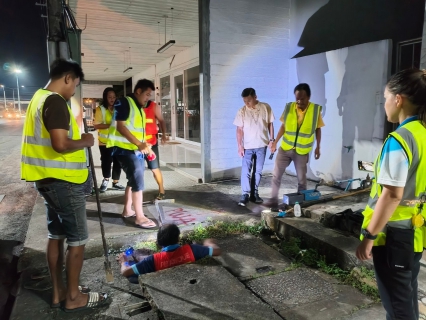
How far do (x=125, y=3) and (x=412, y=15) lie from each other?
5511 mm

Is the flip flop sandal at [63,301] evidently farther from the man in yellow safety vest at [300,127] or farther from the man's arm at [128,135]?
the man in yellow safety vest at [300,127]

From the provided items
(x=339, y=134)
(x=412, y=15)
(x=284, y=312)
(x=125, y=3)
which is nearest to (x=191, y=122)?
(x=125, y=3)

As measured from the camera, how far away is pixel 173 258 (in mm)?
2984

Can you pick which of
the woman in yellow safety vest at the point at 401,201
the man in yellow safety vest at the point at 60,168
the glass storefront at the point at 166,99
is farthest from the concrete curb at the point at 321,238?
the glass storefront at the point at 166,99

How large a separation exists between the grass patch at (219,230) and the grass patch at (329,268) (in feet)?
1.75

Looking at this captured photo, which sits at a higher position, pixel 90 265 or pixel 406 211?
pixel 406 211

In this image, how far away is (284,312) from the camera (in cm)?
247

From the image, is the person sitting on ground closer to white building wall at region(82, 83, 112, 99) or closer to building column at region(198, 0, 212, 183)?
building column at region(198, 0, 212, 183)

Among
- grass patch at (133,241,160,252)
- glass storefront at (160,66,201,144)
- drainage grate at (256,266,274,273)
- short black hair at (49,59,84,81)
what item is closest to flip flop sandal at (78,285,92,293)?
grass patch at (133,241,160,252)

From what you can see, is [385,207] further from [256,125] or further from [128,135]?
[256,125]

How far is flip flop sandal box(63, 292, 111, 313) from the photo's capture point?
8.38ft

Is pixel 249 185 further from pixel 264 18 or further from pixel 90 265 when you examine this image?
pixel 264 18

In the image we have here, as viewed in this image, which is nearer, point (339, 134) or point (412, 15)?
point (412, 15)

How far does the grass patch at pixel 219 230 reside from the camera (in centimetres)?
388
